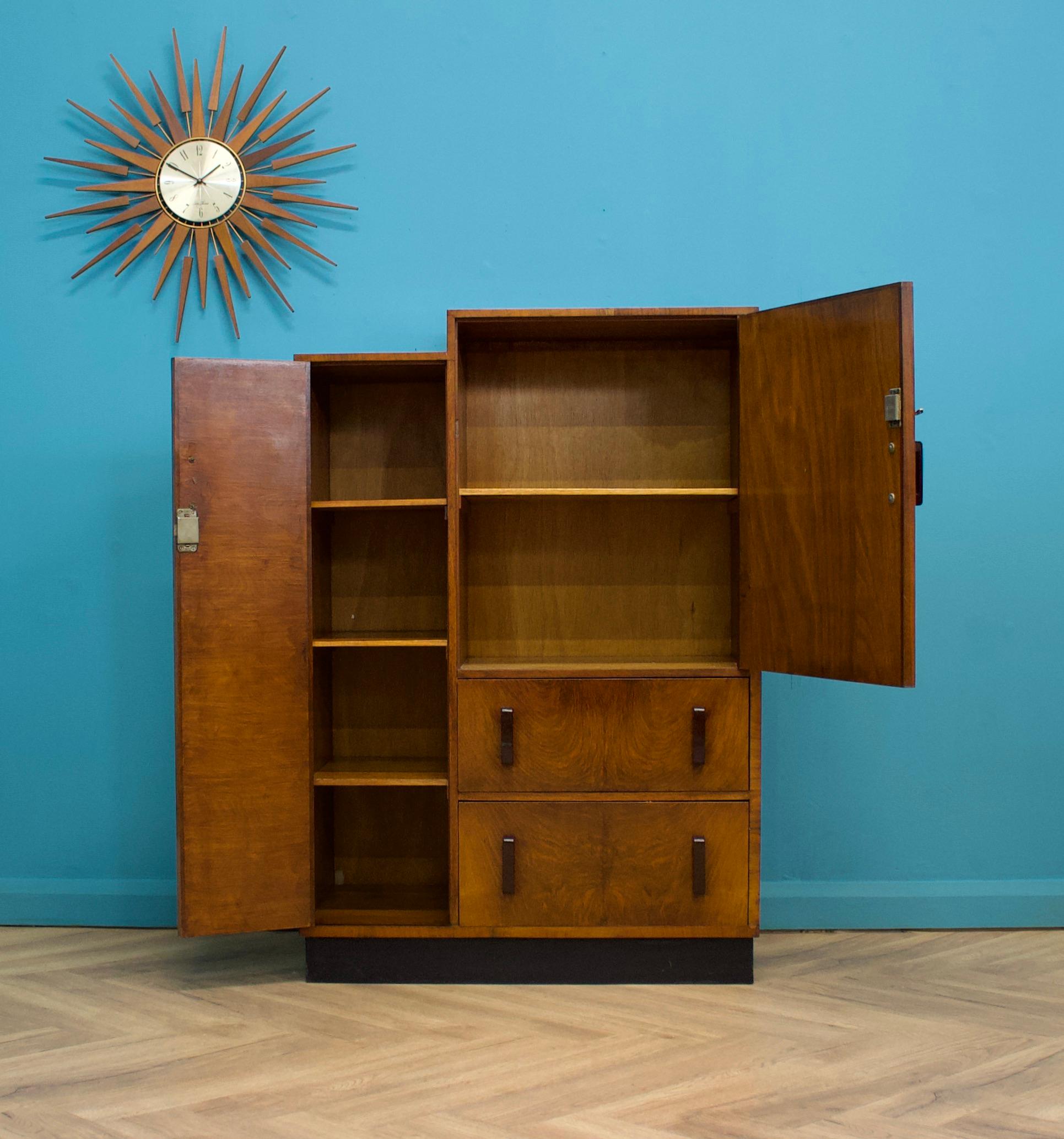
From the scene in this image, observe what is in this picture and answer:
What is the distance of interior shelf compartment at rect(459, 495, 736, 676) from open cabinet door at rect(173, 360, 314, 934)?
0.60 metres

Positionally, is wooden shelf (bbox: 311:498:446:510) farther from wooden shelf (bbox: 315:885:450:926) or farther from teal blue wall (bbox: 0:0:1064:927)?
wooden shelf (bbox: 315:885:450:926)

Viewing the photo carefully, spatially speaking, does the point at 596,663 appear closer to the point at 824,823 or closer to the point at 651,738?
the point at 651,738

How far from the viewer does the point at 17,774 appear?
10.2 ft

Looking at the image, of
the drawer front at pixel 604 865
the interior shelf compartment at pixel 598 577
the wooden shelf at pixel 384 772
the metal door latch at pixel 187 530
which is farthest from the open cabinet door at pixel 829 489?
the metal door latch at pixel 187 530

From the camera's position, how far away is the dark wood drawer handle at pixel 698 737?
2568 millimetres

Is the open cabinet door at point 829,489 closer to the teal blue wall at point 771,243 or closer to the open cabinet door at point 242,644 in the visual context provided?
the teal blue wall at point 771,243

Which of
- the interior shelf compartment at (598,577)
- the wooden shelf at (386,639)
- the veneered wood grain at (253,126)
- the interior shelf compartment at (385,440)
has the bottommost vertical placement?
the wooden shelf at (386,639)

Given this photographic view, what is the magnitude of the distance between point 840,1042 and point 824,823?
0.90 meters

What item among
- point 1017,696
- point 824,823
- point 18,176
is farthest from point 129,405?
point 1017,696

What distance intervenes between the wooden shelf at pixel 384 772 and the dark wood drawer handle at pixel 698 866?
0.68 m

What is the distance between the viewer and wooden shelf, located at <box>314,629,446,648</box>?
257 centimetres

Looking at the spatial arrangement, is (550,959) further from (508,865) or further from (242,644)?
(242,644)

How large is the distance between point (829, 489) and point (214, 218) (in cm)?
207

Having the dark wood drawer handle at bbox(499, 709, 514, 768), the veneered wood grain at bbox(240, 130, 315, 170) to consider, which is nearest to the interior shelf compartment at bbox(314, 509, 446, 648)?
the dark wood drawer handle at bbox(499, 709, 514, 768)
